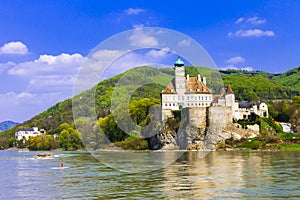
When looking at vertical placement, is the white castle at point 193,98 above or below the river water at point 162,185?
above

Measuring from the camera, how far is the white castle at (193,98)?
89.4 metres

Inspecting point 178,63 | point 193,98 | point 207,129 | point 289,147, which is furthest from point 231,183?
point 178,63

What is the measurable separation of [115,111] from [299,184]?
6420 centimetres

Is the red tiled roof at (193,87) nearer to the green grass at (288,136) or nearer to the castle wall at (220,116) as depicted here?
the castle wall at (220,116)

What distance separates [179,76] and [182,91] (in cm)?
704

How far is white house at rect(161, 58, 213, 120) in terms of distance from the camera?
297 ft

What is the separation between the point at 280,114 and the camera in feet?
338

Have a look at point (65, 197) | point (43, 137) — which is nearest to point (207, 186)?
point (65, 197)

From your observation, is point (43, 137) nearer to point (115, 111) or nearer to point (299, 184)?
point (115, 111)

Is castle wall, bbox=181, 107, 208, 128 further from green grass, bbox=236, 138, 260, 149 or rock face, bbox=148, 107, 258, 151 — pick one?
green grass, bbox=236, 138, 260, 149

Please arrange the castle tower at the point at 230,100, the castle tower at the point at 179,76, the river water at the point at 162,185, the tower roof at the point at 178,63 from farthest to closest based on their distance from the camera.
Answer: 1. the tower roof at the point at 178,63
2. the castle tower at the point at 179,76
3. the castle tower at the point at 230,100
4. the river water at the point at 162,185

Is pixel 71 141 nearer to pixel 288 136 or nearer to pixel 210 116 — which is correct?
pixel 210 116

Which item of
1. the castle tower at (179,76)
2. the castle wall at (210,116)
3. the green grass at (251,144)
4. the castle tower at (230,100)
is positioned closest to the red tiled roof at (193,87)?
the castle tower at (179,76)

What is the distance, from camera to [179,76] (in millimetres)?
90125
